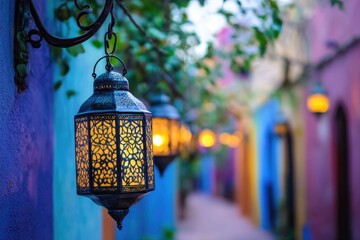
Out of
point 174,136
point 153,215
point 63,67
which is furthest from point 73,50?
point 153,215

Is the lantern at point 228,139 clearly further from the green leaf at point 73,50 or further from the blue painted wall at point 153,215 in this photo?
the green leaf at point 73,50

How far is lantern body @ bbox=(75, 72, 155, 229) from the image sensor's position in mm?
3352

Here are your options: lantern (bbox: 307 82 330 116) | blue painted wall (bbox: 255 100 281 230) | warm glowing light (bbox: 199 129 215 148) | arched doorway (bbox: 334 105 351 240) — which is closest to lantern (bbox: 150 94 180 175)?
lantern (bbox: 307 82 330 116)

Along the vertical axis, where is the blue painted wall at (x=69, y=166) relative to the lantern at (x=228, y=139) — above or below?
below

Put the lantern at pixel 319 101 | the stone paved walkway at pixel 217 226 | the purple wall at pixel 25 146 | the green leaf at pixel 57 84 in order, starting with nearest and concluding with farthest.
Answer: the purple wall at pixel 25 146
the green leaf at pixel 57 84
the lantern at pixel 319 101
the stone paved walkway at pixel 217 226

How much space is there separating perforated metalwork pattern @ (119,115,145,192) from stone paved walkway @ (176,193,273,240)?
47.4ft

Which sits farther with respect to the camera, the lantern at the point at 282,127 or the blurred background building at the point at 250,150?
the lantern at the point at 282,127

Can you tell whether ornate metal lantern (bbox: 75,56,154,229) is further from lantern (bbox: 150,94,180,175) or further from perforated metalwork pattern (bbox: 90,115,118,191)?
lantern (bbox: 150,94,180,175)

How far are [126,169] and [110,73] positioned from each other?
0.54 metres

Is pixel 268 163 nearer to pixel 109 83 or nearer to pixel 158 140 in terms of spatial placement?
pixel 158 140

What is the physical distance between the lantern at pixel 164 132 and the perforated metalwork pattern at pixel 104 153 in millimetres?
2846

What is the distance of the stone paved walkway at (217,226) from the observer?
18.1 meters

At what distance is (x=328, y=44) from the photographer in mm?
11172

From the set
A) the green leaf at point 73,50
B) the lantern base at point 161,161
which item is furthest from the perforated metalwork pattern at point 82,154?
the lantern base at point 161,161
